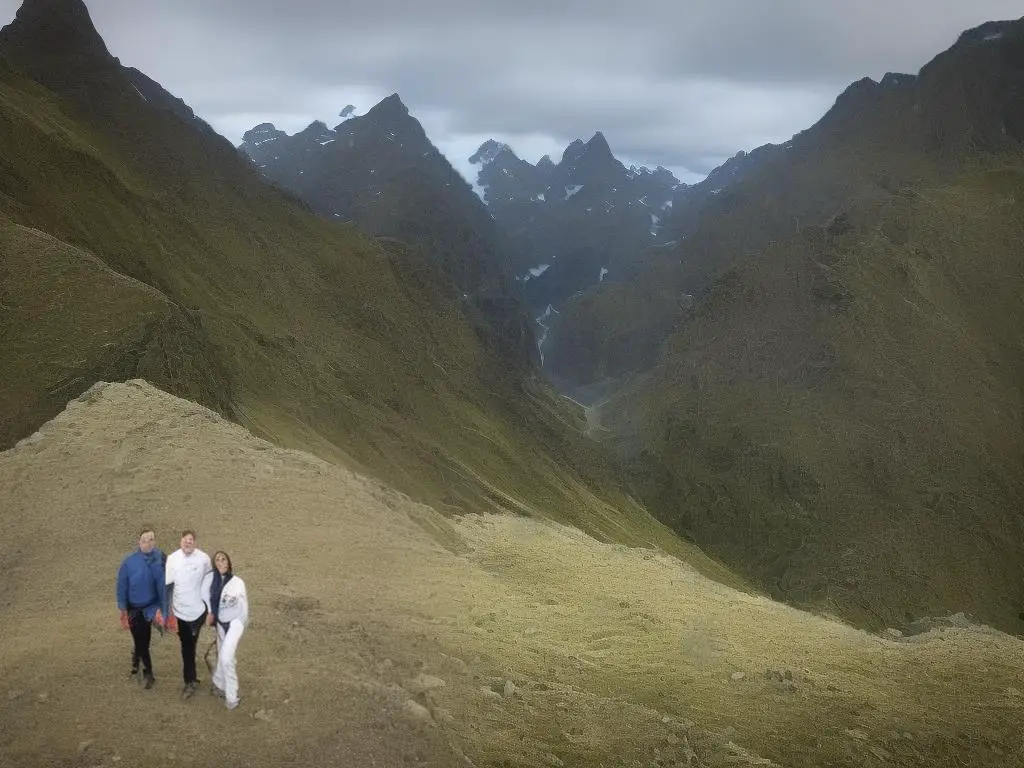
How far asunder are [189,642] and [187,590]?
689mm

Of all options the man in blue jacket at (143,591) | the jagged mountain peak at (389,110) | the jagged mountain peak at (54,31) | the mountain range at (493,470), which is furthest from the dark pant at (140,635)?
the jagged mountain peak at (389,110)

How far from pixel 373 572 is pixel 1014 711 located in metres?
13.8

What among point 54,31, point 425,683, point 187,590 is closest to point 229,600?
point 187,590

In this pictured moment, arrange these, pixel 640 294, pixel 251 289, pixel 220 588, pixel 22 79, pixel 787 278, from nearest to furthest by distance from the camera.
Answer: pixel 220 588 < pixel 251 289 < pixel 22 79 < pixel 787 278 < pixel 640 294

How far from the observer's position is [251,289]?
4794cm

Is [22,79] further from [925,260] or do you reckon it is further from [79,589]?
[925,260]

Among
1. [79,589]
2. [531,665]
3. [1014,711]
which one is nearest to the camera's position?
[79,589]

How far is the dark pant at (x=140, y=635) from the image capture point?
862 centimetres

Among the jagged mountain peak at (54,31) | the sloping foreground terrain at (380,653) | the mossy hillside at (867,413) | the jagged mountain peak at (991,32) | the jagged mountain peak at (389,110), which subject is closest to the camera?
the sloping foreground terrain at (380,653)

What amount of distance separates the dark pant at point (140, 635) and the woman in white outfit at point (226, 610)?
0.80 metres

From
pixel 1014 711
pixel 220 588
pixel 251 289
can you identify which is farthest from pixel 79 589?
pixel 251 289

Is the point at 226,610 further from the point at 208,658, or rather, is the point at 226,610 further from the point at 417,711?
the point at 417,711

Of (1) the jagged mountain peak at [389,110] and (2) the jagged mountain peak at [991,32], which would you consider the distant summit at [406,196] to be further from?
(2) the jagged mountain peak at [991,32]

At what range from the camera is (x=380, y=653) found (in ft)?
36.7
